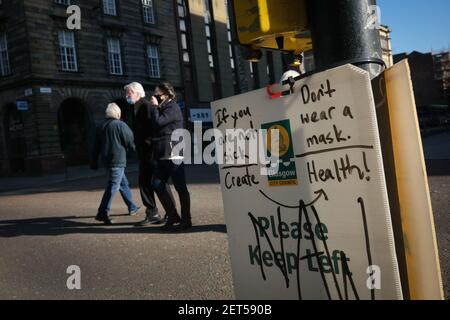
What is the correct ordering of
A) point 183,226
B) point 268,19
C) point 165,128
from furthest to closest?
point 183,226, point 165,128, point 268,19

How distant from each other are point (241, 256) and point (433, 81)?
267 ft

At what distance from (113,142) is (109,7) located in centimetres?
2123

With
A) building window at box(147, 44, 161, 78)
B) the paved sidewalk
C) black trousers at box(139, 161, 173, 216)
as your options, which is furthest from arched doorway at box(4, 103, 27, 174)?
black trousers at box(139, 161, 173, 216)

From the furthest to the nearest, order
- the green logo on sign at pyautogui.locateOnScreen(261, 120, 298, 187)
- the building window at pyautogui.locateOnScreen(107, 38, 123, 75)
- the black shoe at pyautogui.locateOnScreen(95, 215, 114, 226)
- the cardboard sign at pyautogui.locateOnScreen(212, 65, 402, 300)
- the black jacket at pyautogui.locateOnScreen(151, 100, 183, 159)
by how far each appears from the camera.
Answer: the building window at pyautogui.locateOnScreen(107, 38, 123, 75), the black shoe at pyautogui.locateOnScreen(95, 215, 114, 226), the black jacket at pyautogui.locateOnScreen(151, 100, 183, 159), the green logo on sign at pyautogui.locateOnScreen(261, 120, 298, 187), the cardboard sign at pyautogui.locateOnScreen(212, 65, 402, 300)

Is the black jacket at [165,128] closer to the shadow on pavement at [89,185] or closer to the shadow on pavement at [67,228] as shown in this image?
the shadow on pavement at [67,228]

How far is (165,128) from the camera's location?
5.39 meters

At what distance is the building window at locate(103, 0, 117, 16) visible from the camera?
24.6m

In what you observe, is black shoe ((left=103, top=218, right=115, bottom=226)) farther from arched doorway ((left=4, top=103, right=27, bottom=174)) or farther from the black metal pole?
arched doorway ((left=4, top=103, right=27, bottom=174))

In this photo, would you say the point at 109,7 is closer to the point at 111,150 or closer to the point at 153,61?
the point at 153,61

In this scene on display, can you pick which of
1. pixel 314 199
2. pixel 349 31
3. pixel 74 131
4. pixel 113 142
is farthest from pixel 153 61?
pixel 314 199

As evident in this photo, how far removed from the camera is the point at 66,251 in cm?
487

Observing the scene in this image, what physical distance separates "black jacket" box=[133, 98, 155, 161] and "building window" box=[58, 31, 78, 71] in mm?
18278
